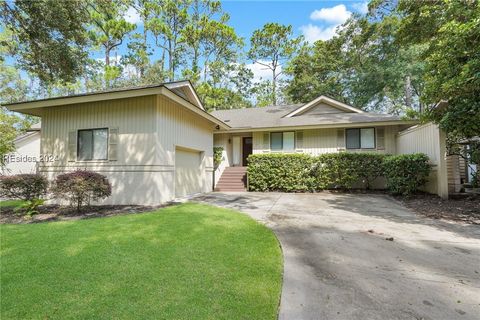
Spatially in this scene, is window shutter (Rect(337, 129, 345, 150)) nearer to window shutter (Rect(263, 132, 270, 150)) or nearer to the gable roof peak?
the gable roof peak

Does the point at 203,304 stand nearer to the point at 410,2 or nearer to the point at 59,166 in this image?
the point at 59,166

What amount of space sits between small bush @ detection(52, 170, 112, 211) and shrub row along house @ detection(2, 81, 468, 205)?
1.10 m

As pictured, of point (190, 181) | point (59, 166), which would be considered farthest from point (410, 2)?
point (59, 166)

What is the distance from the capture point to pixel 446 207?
7379 mm

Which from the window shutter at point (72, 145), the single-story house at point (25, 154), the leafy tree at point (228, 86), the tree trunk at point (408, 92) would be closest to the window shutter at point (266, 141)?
the window shutter at point (72, 145)

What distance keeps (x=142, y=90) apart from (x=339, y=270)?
7374 millimetres

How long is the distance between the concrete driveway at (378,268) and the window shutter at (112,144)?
5.79m

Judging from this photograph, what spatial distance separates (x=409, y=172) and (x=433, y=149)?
1.16m

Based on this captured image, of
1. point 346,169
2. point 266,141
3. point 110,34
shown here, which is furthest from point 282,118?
point 110,34

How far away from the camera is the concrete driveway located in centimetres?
253

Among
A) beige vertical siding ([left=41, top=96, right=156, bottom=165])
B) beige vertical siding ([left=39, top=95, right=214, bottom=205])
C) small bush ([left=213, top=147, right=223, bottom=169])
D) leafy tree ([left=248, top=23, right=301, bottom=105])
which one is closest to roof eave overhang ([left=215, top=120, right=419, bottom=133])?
small bush ([left=213, top=147, right=223, bottom=169])

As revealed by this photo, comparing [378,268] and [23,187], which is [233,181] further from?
[378,268]

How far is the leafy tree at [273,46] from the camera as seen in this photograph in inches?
1059

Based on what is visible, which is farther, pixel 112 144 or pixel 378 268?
pixel 112 144
